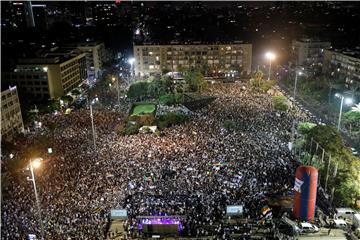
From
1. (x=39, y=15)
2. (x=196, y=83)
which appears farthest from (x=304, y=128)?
(x=39, y=15)

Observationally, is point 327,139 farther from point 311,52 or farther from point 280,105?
point 311,52

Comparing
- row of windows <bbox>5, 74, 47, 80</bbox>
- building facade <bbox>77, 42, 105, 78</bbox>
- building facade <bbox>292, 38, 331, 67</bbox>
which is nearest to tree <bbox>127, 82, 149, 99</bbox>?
row of windows <bbox>5, 74, 47, 80</bbox>

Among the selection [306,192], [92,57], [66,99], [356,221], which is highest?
[92,57]

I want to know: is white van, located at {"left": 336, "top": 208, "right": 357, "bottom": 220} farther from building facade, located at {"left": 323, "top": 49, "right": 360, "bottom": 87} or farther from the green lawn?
building facade, located at {"left": 323, "top": 49, "right": 360, "bottom": 87}

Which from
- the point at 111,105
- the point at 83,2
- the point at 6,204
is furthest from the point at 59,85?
the point at 83,2

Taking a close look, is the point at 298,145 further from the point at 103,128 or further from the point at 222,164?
the point at 103,128
